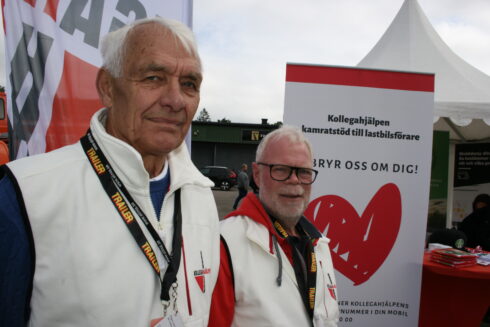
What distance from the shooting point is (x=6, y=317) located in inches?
36.2

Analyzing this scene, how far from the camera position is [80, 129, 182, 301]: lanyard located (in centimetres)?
105

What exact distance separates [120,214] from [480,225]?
5.76 metres

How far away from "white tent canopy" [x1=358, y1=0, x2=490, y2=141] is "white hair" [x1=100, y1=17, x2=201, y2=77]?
433 centimetres

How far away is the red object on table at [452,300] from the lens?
→ 3.56 metres

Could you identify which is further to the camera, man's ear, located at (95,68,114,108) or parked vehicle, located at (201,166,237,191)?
parked vehicle, located at (201,166,237,191)

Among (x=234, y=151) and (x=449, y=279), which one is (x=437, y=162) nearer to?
(x=449, y=279)

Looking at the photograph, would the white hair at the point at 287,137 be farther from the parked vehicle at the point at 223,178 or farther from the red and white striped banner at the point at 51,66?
the parked vehicle at the point at 223,178

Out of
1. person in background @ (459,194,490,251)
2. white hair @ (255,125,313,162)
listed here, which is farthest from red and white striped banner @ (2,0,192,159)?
person in background @ (459,194,490,251)

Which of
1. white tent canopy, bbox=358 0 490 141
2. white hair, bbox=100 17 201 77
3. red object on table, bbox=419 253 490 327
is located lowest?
red object on table, bbox=419 253 490 327

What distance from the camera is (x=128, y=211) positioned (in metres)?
1.07

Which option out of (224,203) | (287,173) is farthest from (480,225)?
(224,203)

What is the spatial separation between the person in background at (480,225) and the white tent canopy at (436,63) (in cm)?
133

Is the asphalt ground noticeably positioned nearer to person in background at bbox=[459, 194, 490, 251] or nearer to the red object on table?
person in background at bbox=[459, 194, 490, 251]

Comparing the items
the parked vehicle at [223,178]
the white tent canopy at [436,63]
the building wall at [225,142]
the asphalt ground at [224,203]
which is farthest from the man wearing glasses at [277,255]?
the building wall at [225,142]
